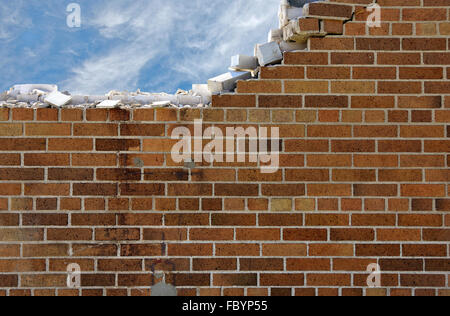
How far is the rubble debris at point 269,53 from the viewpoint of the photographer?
1959 millimetres

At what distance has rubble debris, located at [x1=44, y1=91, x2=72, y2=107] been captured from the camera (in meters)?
1.90

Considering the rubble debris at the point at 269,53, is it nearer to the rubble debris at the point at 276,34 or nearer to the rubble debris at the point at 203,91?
the rubble debris at the point at 276,34

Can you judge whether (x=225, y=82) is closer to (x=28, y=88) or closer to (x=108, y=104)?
(x=108, y=104)

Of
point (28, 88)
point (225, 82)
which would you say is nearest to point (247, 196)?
point (225, 82)

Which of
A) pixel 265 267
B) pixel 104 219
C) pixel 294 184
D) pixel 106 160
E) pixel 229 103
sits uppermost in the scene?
pixel 229 103

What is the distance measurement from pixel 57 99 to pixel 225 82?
1.14m

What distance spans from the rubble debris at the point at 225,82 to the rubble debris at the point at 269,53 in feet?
0.51

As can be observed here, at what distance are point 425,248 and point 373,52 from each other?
1.36m

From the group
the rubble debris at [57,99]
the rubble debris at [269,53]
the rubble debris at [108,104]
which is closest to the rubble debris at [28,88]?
the rubble debris at [57,99]

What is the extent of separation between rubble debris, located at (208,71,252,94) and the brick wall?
0.13 metres
